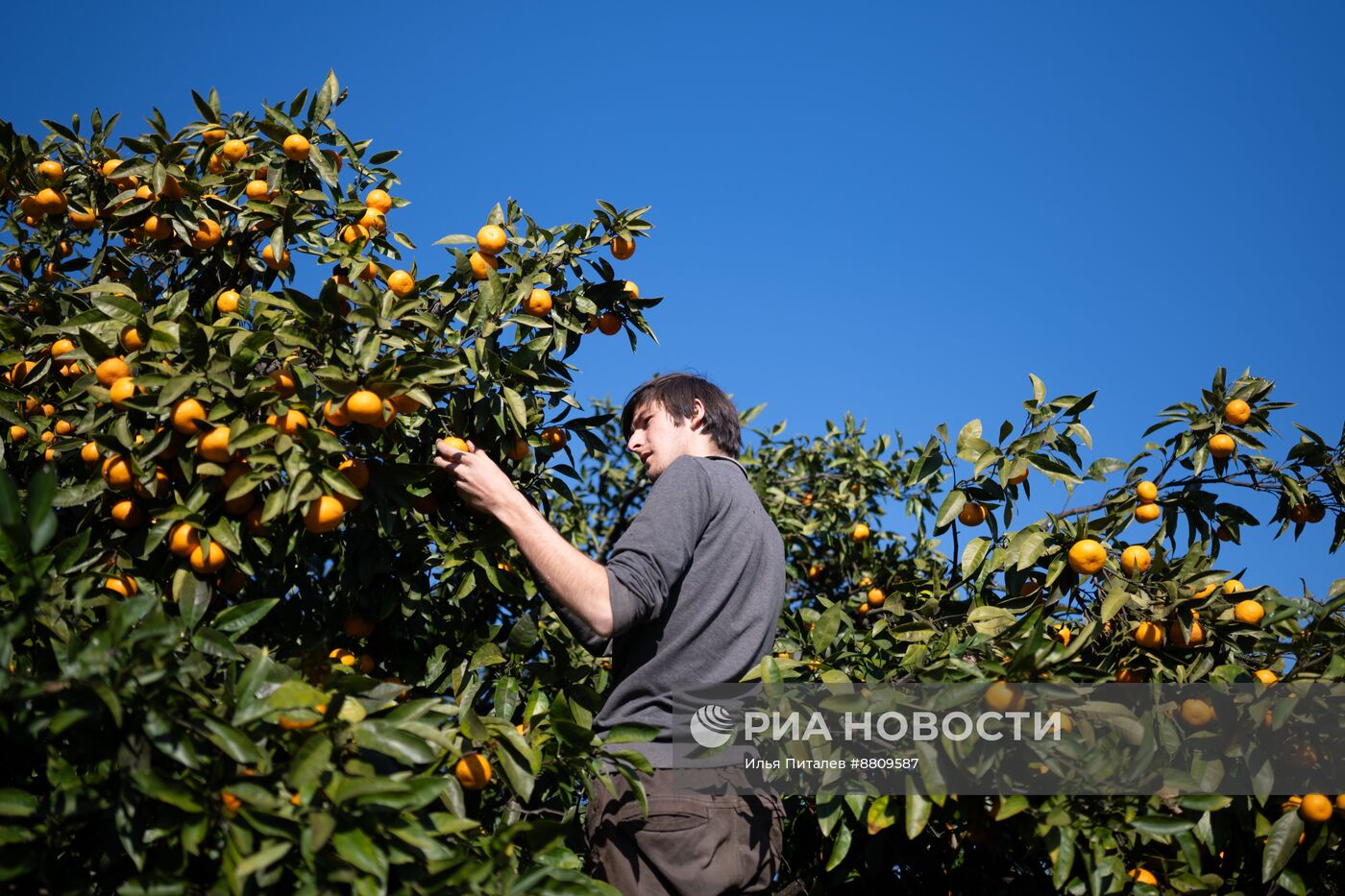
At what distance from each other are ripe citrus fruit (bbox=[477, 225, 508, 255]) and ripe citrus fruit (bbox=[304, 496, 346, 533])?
951 millimetres

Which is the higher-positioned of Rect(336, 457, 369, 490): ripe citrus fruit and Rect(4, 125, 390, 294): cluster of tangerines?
Rect(4, 125, 390, 294): cluster of tangerines

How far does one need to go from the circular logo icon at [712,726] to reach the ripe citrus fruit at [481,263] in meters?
1.23

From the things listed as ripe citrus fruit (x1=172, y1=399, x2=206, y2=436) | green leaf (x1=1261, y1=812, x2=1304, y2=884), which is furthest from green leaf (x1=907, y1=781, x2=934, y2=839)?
ripe citrus fruit (x1=172, y1=399, x2=206, y2=436)

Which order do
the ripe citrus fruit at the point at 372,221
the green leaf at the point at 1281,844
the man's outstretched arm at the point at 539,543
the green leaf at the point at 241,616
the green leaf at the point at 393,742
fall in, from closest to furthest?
the green leaf at the point at 393,742, the green leaf at the point at 241,616, the man's outstretched arm at the point at 539,543, the green leaf at the point at 1281,844, the ripe citrus fruit at the point at 372,221

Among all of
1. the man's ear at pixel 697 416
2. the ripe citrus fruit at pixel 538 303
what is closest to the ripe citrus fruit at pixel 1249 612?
the man's ear at pixel 697 416

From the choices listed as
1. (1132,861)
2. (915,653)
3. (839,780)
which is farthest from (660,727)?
(1132,861)

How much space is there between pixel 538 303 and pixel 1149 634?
1.69 m

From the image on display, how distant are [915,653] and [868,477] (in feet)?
8.55

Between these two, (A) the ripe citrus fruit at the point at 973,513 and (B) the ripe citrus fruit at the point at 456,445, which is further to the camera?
(A) the ripe citrus fruit at the point at 973,513

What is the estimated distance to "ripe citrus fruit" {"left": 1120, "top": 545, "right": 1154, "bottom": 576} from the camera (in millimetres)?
2545

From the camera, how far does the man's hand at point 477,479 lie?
2.22 metres

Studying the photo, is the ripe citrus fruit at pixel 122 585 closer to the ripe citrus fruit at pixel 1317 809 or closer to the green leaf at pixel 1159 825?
the green leaf at pixel 1159 825

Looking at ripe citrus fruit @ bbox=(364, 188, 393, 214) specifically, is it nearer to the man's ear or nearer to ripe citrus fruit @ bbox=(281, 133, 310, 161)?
ripe citrus fruit @ bbox=(281, 133, 310, 161)

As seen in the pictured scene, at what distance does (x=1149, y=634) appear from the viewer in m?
2.39
